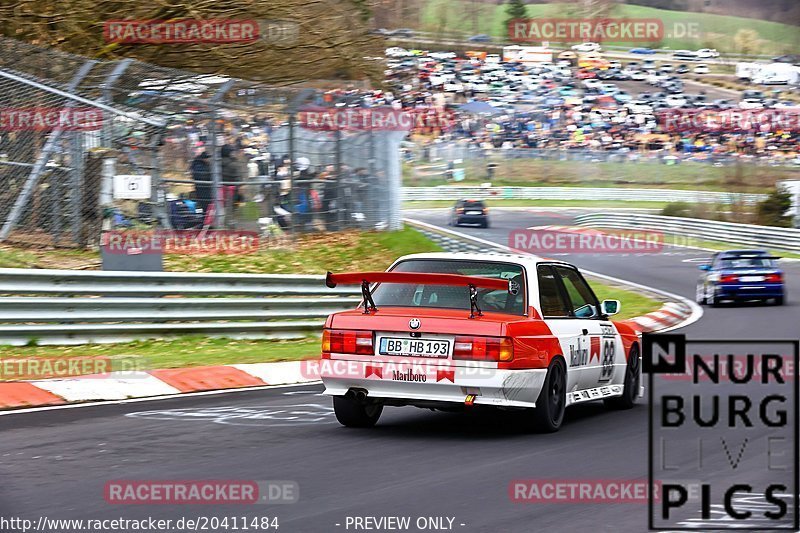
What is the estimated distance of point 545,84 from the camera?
244 feet

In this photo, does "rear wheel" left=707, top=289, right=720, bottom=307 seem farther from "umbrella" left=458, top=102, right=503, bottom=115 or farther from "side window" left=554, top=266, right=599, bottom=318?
"umbrella" left=458, top=102, right=503, bottom=115

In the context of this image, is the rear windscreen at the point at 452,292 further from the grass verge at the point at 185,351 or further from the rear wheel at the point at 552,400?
the grass verge at the point at 185,351

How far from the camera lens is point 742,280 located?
2495 centimetres

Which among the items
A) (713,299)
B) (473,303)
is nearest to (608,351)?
(473,303)

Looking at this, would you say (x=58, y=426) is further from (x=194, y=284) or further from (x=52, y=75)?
(x=52, y=75)

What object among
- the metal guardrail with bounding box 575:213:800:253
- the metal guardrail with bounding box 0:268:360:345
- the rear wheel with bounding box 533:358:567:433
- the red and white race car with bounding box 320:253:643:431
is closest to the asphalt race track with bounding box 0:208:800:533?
the rear wheel with bounding box 533:358:567:433

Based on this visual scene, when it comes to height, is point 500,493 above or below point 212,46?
below

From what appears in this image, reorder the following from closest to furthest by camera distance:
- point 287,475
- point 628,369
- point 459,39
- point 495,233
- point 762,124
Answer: point 287,475
point 628,369
point 495,233
point 762,124
point 459,39

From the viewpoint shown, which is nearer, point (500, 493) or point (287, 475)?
point (500, 493)

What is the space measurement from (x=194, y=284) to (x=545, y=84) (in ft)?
201

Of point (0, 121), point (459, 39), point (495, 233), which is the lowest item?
point (495, 233)

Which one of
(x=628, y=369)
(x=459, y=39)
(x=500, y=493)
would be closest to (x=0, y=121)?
(x=628, y=369)

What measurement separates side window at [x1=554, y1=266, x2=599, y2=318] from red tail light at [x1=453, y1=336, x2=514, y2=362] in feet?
5.14

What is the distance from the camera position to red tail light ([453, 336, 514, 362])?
8273 millimetres
